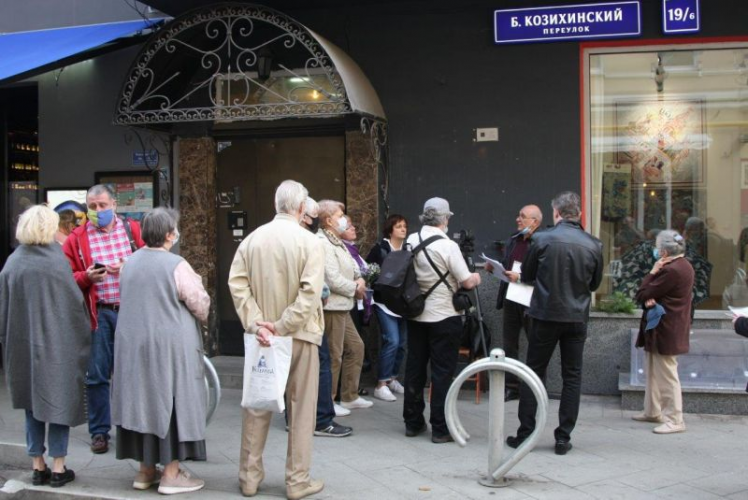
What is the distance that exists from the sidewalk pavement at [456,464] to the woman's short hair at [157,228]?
1649mm

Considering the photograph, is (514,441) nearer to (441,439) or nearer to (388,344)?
(441,439)

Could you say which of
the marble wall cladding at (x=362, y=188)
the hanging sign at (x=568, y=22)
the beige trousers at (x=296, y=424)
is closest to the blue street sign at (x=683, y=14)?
the hanging sign at (x=568, y=22)

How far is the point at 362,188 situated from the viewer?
870 centimetres

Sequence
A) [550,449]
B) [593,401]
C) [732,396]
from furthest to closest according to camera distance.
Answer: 1. [593,401]
2. [732,396]
3. [550,449]

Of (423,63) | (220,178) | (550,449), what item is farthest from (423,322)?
(220,178)

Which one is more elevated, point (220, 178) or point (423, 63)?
point (423, 63)

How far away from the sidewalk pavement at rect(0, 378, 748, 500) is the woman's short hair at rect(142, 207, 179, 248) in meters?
1.65

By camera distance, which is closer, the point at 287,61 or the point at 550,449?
the point at 550,449

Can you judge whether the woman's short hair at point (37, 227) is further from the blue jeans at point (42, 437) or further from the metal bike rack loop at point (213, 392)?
the metal bike rack loop at point (213, 392)

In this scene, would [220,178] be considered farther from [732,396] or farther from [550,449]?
[732,396]

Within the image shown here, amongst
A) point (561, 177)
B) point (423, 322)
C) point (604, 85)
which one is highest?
point (604, 85)

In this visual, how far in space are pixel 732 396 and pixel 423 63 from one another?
14.7 feet

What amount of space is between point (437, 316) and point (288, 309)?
5.32 feet

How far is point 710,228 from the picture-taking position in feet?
27.7
